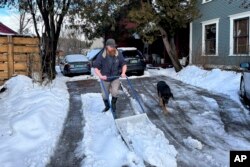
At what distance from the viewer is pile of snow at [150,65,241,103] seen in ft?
45.7

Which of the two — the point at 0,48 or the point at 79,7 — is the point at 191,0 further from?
the point at 0,48

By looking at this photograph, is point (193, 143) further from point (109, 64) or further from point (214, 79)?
point (214, 79)

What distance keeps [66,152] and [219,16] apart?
17.6 m

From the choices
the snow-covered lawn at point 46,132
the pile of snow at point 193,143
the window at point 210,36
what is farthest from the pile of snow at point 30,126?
the window at point 210,36

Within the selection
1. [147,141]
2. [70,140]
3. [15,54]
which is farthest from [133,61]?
[147,141]

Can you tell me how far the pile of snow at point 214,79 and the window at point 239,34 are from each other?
250 centimetres

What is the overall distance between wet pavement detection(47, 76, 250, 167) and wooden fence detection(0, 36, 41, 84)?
15.5 ft

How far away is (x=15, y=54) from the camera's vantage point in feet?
57.0

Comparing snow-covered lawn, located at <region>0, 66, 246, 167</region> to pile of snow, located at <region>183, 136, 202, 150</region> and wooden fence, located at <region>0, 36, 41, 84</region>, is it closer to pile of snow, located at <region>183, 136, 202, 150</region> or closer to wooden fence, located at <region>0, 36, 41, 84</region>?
pile of snow, located at <region>183, 136, 202, 150</region>

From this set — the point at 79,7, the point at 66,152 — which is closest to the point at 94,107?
the point at 66,152

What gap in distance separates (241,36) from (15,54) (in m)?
11.6

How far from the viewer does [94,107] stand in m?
10.9

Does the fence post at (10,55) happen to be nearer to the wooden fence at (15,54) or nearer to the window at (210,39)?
the wooden fence at (15,54)

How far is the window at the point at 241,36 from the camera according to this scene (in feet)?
64.4
